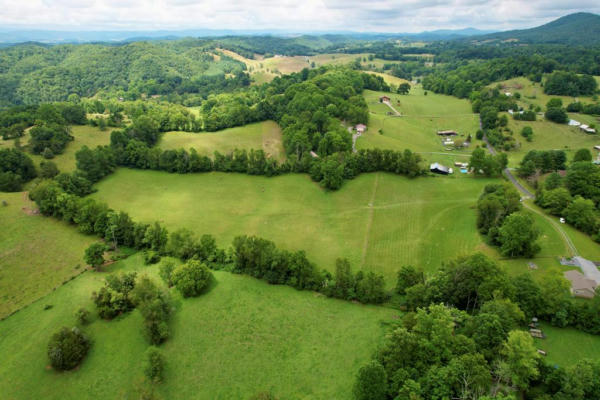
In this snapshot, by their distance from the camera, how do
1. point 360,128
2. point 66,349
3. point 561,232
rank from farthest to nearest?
1. point 360,128
2. point 561,232
3. point 66,349

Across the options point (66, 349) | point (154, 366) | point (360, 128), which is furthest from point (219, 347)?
point (360, 128)

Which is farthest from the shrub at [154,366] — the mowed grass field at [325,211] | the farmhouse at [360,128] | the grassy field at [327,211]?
the farmhouse at [360,128]

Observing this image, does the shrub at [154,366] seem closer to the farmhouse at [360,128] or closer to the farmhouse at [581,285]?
the farmhouse at [581,285]

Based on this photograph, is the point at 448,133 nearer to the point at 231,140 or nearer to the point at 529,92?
the point at 529,92

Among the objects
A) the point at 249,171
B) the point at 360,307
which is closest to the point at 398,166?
the point at 249,171

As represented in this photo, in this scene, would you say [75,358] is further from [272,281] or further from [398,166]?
[398,166]

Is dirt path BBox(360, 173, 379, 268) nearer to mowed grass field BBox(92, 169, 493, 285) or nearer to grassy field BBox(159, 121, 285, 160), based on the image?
mowed grass field BBox(92, 169, 493, 285)
